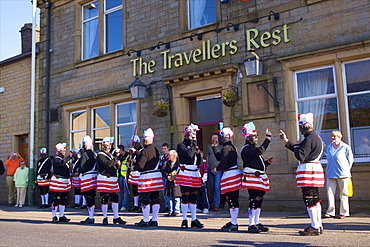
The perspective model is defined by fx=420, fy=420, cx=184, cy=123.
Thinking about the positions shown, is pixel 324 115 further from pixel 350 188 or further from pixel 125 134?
pixel 125 134

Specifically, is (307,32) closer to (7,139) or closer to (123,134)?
(123,134)

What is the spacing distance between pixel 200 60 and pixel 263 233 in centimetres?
642

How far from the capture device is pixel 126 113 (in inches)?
570

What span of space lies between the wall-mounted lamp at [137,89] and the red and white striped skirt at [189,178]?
206 inches

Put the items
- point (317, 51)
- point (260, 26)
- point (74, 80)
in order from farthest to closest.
Result: point (74, 80)
point (260, 26)
point (317, 51)

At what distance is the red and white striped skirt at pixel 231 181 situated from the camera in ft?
24.9

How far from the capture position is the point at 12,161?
1634 centimetres

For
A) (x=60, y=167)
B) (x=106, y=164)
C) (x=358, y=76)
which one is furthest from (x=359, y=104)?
(x=60, y=167)

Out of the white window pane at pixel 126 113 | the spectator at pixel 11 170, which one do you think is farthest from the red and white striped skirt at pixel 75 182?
the spectator at pixel 11 170

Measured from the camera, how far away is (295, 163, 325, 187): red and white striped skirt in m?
6.77

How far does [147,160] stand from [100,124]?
23.3 feet

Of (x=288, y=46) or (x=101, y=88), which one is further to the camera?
(x=101, y=88)

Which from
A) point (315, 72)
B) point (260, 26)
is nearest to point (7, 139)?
point (260, 26)

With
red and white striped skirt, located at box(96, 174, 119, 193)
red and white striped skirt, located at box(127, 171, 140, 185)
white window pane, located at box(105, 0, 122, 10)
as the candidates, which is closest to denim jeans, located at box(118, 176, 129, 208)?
red and white striped skirt, located at box(127, 171, 140, 185)
